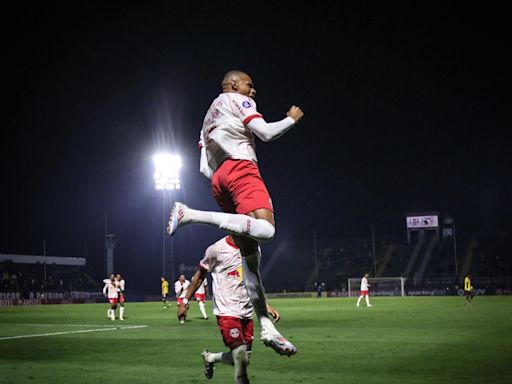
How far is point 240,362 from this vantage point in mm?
6391

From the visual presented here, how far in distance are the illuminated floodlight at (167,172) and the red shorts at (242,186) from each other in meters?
48.5

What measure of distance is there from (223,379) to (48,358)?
5.21m

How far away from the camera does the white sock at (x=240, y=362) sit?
6270 mm

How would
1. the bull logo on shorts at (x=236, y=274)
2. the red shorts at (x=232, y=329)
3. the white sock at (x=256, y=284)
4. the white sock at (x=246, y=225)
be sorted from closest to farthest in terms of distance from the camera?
the white sock at (x=246, y=225) → the white sock at (x=256, y=284) → the red shorts at (x=232, y=329) → the bull logo on shorts at (x=236, y=274)

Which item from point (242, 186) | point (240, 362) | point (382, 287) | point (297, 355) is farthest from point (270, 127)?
point (382, 287)

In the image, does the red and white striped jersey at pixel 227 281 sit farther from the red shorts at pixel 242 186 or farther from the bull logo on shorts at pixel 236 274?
the red shorts at pixel 242 186

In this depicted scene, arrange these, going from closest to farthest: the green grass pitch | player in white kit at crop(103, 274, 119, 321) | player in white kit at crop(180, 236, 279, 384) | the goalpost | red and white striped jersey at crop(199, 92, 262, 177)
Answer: red and white striped jersey at crop(199, 92, 262, 177) → player in white kit at crop(180, 236, 279, 384) → the green grass pitch → player in white kit at crop(103, 274, 119, 321) → the goalpost

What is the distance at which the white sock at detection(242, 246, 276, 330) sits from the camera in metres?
5.95

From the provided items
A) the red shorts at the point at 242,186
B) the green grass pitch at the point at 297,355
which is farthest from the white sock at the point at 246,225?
the green grass pitch at the point at 297,355

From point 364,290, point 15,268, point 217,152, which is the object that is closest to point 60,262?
point 15,268

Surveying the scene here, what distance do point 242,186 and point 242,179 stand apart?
0.06 meters

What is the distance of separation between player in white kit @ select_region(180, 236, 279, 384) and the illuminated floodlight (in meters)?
46.9

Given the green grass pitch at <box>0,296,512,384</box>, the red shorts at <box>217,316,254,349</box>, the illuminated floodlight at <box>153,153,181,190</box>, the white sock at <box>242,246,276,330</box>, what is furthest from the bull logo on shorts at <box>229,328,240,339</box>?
the illuminated floodlight at <box>153,153,181,190</box>

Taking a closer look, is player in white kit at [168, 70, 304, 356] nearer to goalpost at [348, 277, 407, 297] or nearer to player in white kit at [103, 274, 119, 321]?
player in white kit at [103, 274, 119, 321]
